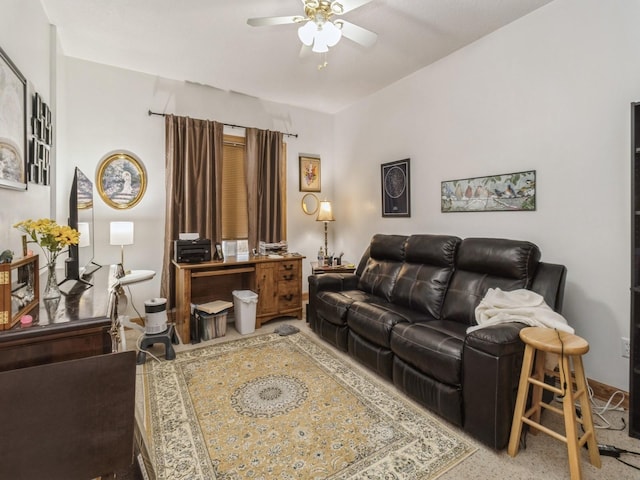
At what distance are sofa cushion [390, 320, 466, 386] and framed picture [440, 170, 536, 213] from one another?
1151mm

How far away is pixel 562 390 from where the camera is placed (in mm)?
1583

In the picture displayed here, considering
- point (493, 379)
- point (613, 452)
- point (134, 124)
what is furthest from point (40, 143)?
point (613, 452)

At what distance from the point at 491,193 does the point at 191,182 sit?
10.4ft

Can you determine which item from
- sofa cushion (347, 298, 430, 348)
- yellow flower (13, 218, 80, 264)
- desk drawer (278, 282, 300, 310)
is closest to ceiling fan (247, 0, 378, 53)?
yellow flower (13, 218, 80, 264)

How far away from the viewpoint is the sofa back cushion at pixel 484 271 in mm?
2345

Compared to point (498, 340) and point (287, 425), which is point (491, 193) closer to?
point (498, 340)

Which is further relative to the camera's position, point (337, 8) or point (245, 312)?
point (245, 312)

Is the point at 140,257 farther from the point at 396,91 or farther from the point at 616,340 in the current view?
the point at 616,340

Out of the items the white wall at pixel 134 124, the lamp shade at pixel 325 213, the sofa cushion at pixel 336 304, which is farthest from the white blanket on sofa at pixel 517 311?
the white wall at pixel 134 124

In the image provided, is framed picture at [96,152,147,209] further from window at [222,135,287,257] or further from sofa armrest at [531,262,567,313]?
sofa armrest at [531,262,567,313]

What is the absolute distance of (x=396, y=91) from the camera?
3.89 meters

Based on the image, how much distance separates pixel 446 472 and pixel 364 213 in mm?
3237

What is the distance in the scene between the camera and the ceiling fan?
6.85ft

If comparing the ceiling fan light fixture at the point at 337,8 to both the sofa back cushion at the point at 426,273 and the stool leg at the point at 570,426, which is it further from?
the stool leg at the point at 570,426
